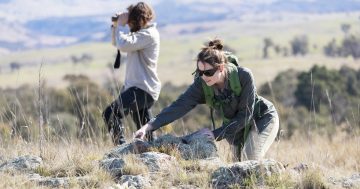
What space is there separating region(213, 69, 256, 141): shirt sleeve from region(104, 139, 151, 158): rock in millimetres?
595

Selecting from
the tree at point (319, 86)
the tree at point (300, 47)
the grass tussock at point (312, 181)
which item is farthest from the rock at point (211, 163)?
the tree at point (300, 47)

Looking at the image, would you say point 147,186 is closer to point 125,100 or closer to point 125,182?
point 125,182

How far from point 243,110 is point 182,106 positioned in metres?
0.51

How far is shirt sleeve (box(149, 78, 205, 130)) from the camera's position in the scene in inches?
237

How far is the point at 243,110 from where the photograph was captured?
19.7ft

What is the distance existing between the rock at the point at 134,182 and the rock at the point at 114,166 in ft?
0.41

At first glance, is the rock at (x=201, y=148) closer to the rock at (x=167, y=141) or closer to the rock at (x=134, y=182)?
the rock at (x=167, y=141)

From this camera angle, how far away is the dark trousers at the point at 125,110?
7.19 meters

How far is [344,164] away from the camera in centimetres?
721

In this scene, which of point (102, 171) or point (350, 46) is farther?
point (350, 46)

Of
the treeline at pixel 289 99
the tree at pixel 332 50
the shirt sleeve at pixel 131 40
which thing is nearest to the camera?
the shirt sleeve at pixel 131 40

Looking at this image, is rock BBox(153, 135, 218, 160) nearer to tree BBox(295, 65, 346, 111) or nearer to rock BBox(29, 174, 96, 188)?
rock BBox(29, 174, 96, 188)

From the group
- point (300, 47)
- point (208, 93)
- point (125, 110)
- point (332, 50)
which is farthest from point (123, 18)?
point (300, 47)

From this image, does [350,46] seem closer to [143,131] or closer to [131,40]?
[131,40]
